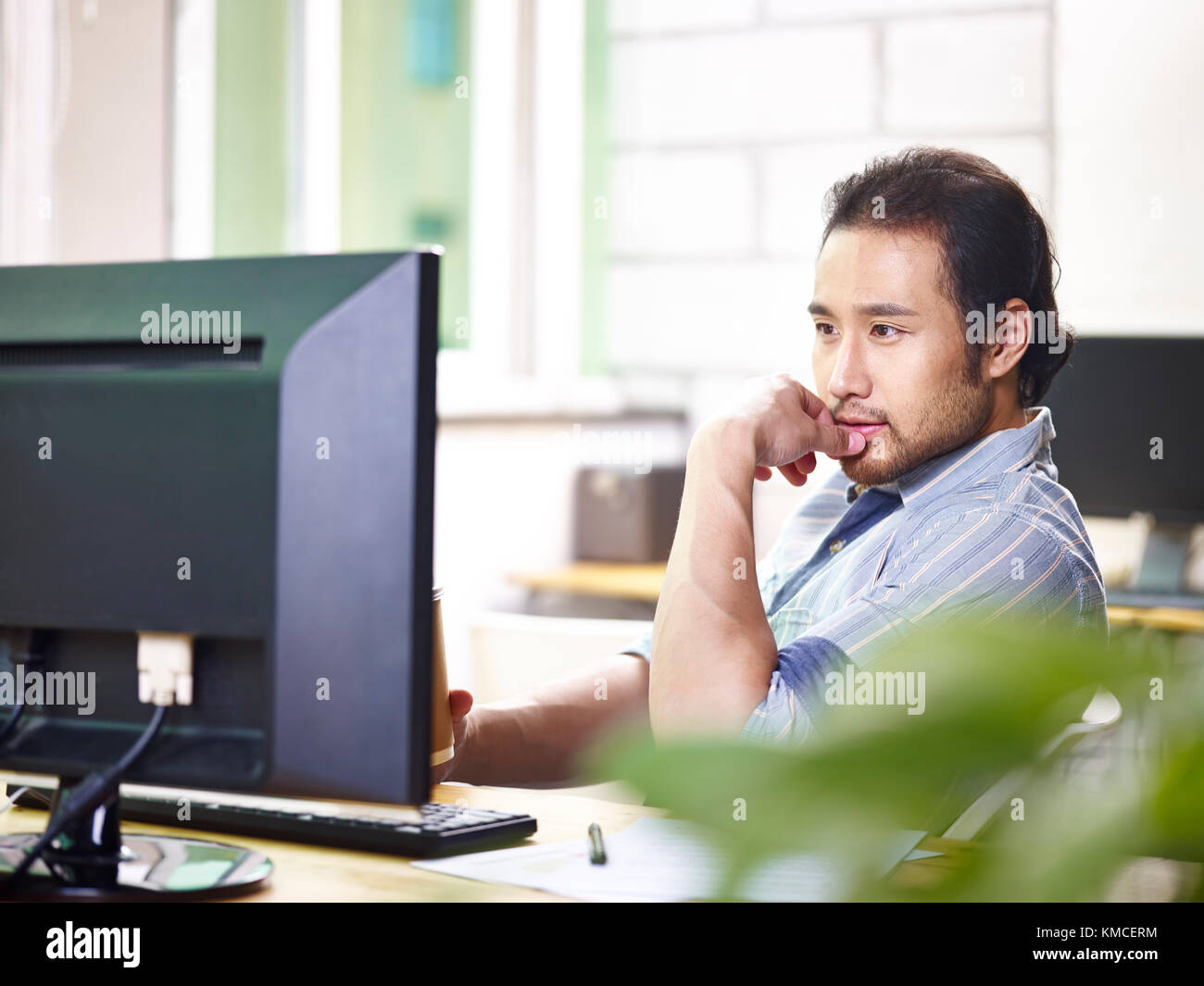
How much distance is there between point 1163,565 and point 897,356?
5.16 feet

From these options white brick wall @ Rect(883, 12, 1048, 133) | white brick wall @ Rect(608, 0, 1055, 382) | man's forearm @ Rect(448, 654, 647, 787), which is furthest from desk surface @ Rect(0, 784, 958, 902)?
white brick wall @ Rect(883, 12, 1048, 133)

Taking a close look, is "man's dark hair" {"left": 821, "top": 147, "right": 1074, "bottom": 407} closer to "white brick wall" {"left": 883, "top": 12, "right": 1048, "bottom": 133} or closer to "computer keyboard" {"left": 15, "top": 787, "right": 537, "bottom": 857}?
"computer keyboard" {"left": 15, "top": 787, "right": 537, "bottom": 857}

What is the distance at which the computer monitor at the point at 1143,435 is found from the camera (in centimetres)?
278

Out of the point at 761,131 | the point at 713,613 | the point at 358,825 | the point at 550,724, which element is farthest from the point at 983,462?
the point at 761,131

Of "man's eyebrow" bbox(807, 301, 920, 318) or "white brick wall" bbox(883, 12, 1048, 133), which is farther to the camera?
"white brick wall" bbox(883, 12, 1048, 133)

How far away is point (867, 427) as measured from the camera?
1.52 m

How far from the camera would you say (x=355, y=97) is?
319 centimetres

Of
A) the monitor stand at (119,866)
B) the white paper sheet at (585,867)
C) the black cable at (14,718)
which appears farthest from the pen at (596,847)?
the black cable at (14,718)

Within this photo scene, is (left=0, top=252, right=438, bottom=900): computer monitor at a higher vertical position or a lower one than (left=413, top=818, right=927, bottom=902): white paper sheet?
higher

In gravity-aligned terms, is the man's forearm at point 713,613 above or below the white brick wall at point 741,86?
below

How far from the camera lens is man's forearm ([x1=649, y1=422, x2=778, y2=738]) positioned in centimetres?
123

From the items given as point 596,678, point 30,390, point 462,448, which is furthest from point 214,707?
point 462,448

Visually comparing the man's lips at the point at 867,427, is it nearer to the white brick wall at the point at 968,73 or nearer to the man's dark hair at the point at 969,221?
the man's dark hair at the point at 969,221
